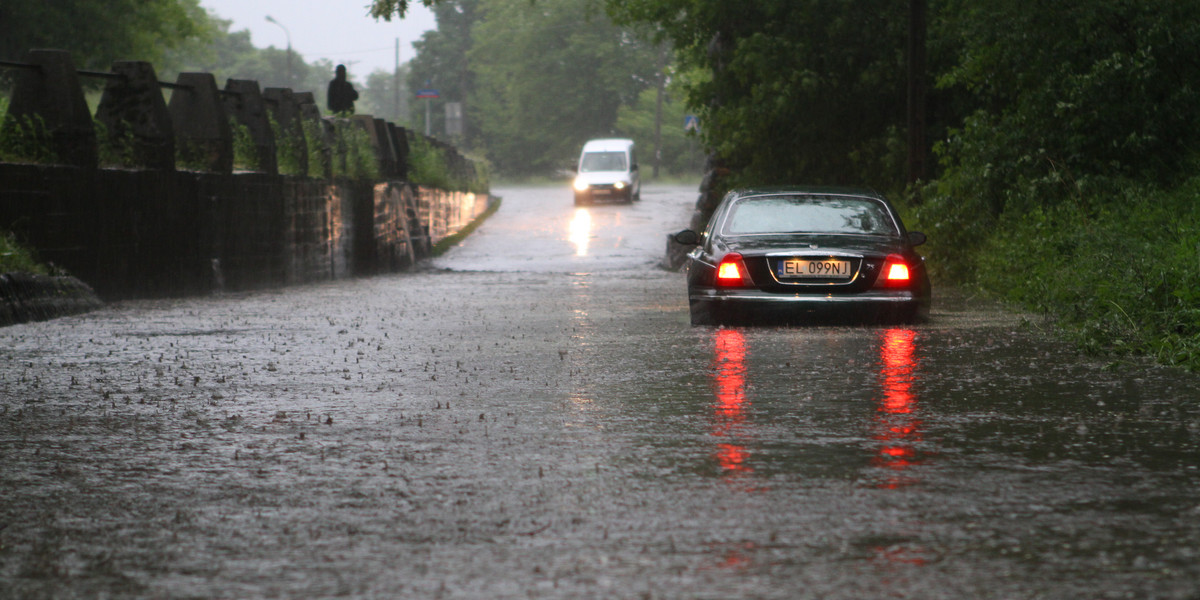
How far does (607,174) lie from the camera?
49.0 meters

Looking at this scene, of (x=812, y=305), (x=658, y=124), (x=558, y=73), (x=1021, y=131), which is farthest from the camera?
(x=558, y=73)

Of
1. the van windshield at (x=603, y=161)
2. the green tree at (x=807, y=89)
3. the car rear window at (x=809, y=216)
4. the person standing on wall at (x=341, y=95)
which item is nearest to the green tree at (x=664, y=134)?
the van windshield at (x=603, y=161)

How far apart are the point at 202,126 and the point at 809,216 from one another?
9.82 metres

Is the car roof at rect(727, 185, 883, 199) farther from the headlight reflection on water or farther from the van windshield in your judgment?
the van windshield

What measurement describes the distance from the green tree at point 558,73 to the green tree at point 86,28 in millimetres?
47468

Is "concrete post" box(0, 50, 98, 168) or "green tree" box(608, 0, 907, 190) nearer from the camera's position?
"concrete post" box(0, 50, 98, 168)

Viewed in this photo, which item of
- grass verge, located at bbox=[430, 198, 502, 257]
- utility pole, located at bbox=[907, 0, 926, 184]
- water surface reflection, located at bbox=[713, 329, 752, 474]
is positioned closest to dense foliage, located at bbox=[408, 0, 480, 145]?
grass verge, located at bbox=[430, 198, 502, 257]

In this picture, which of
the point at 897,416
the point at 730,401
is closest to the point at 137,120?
the point at 730,401

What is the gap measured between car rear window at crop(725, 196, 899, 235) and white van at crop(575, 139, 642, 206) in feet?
112

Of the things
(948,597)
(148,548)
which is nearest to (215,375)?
(148,548)

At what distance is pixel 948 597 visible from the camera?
167 inches

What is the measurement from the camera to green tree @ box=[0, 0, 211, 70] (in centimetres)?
4584

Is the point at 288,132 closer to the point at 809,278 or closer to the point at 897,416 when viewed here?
the point at 809,278

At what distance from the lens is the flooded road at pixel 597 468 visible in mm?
4566
